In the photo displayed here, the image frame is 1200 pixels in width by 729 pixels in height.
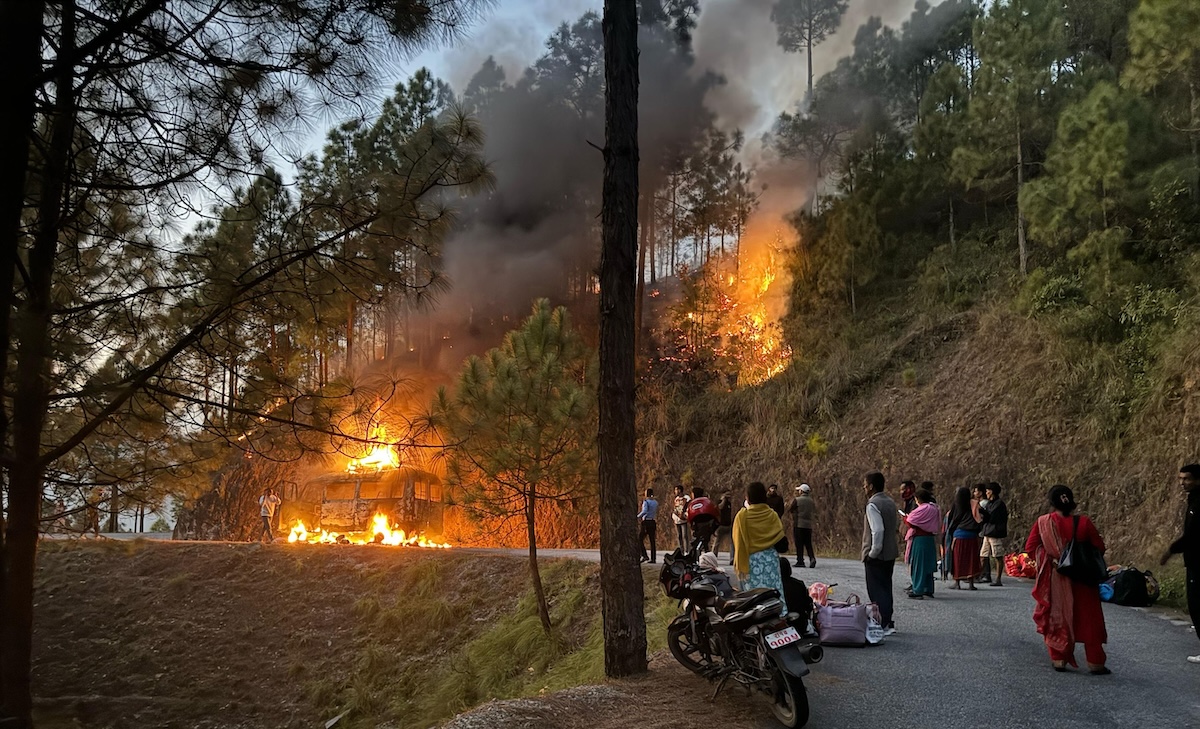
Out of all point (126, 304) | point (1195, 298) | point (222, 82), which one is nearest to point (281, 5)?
point (222, 82)

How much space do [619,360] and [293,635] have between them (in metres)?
14.4

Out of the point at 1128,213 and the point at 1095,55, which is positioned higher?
the point at 1095,55

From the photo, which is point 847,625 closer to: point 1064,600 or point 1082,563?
point 1064,600

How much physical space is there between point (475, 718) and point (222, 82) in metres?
4.70

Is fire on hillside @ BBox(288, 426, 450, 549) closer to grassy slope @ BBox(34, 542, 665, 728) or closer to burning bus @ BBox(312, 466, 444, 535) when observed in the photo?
burning bus @ BBox(312, 466, 444, 535)

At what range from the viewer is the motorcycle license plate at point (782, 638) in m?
5.21

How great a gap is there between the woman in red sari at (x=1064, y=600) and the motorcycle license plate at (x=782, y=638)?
2.72 meters

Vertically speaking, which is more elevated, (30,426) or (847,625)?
(30,426)

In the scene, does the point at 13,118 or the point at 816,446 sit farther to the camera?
the point at 816,446

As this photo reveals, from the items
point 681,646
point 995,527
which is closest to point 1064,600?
point 681,646

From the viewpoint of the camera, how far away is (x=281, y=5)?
15.2 feet

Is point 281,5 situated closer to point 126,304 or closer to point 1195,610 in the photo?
point 126,304

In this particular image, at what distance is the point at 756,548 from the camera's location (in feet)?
22.0

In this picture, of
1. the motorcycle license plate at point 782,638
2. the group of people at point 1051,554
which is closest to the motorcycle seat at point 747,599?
the motorcycle license plate at point 782,638
